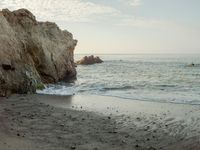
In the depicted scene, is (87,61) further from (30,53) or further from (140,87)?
(140,87)

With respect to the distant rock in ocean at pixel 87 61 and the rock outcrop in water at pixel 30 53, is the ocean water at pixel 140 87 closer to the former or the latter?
the rock outcrop in water at pixel 30 53

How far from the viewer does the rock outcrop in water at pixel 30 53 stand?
68.8 ft

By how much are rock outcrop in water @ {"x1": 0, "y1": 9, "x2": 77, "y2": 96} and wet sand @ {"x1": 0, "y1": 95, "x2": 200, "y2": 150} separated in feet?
9.26

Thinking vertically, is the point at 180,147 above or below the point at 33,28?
below

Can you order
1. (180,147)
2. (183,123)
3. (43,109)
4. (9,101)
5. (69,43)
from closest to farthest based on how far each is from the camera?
(180,147)
(183,123)
(43,109)
(9,101)
(69,43)

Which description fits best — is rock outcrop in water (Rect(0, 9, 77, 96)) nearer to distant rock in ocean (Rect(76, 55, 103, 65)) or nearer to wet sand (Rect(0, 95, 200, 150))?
wet sand (Rect(0, 95, 200, 150))

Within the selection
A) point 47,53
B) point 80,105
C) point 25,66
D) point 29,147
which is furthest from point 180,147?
point 47,53

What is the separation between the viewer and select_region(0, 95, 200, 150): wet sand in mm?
9891

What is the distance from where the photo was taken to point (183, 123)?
12961 mm

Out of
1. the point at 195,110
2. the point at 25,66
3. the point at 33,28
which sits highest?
the point at 33,28

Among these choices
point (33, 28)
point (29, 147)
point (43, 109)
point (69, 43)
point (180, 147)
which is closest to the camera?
point (29, 147)

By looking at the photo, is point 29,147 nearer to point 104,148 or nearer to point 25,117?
point 104,148

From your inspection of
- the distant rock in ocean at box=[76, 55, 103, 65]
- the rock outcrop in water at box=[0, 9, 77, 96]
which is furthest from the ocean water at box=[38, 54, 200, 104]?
the distant rock in ocean at box=[76, 55, 103, 65]

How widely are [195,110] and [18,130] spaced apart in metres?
8.91
